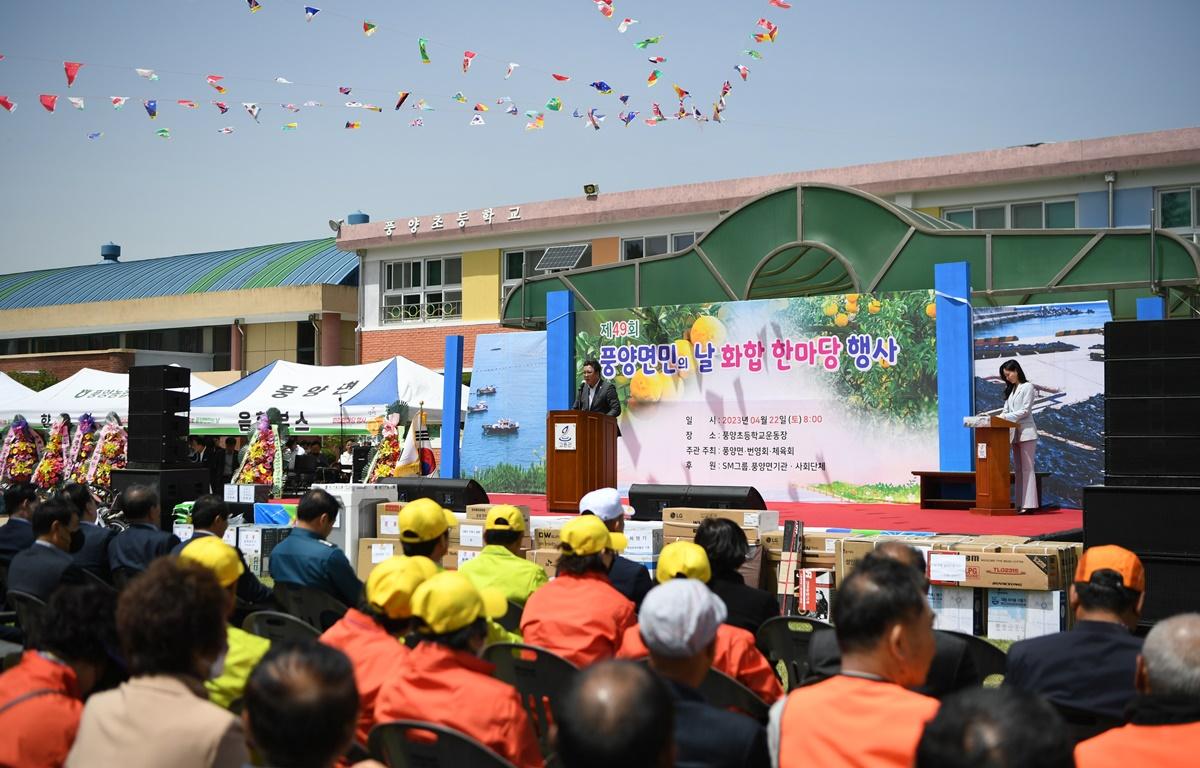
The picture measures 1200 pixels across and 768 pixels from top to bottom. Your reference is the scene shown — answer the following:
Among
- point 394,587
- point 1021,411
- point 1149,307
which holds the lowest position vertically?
point 394,587

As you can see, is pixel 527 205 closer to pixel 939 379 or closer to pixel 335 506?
pixel 939 379

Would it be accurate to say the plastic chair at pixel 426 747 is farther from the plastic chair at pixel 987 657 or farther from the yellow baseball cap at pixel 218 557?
the plastic chair at pixel 987 657

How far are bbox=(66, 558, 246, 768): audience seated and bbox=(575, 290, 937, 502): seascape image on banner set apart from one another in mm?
10981

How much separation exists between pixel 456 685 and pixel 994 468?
8.62 m

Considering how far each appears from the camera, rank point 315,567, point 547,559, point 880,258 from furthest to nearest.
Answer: point 880,258
point 547,559
point 315,567

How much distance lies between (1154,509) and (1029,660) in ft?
10.4

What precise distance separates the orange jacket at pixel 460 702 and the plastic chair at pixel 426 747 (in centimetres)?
15

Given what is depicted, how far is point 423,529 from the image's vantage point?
191 inches

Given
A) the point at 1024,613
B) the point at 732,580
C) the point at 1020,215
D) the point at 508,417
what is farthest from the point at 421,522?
the point at 1020,215

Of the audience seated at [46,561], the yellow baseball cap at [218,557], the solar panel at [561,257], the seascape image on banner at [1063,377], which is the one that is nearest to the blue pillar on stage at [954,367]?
the seascape image on banner at [1063,377]

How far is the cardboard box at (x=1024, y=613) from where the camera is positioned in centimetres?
636

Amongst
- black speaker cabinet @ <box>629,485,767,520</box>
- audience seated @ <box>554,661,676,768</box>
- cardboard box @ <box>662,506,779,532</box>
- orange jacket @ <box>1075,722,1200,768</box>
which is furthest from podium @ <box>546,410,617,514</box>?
audience seated @ <box>554,661,676,768</box>

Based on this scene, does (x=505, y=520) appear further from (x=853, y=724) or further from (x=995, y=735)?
(x=995, y=735)

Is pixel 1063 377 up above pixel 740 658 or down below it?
above
